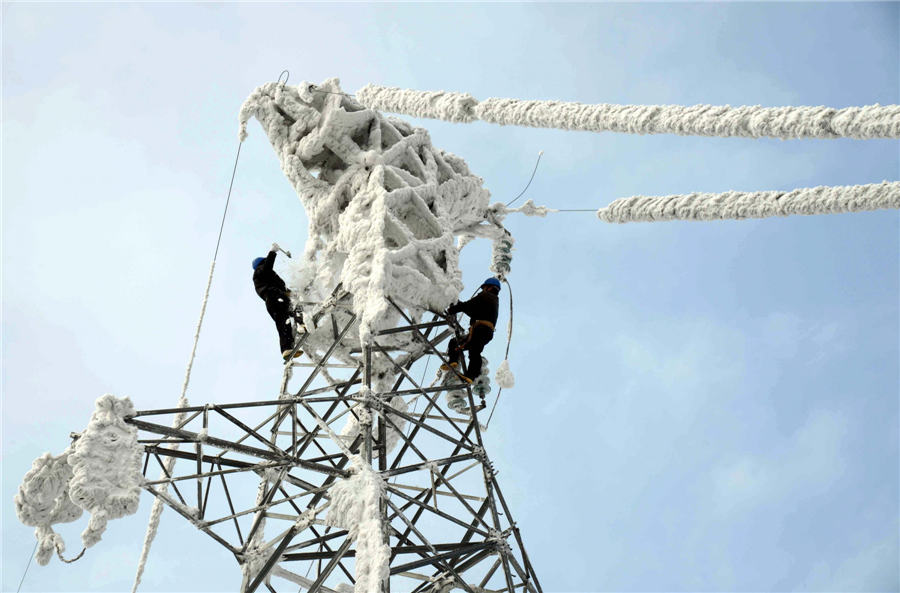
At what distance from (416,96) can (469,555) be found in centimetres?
655

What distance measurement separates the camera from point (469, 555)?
14.1 metres

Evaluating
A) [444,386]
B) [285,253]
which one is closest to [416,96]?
[285,253]

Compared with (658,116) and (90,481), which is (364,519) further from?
(658,116)

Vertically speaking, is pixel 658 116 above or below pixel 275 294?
below

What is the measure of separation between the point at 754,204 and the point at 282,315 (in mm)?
6668

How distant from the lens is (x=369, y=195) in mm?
14531

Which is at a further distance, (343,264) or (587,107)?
(343,264)

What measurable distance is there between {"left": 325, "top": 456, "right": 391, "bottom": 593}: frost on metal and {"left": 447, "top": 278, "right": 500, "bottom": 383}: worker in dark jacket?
109 inches

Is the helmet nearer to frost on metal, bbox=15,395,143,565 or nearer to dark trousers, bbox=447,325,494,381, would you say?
dark trousers, bbox=447,325,494,381

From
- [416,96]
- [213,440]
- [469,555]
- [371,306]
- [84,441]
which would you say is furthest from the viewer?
[416,96]

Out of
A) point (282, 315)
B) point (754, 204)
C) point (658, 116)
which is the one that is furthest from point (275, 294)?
point (754, 204)

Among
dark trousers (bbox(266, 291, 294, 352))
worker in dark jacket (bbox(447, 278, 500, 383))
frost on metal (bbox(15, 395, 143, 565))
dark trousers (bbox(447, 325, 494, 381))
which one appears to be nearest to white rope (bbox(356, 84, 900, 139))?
worker in dark jacket (bbox(447, 278, 500, 383))

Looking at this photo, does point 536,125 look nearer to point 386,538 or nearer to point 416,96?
point 416,96

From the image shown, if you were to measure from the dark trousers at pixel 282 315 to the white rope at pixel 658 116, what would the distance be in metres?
3.29
